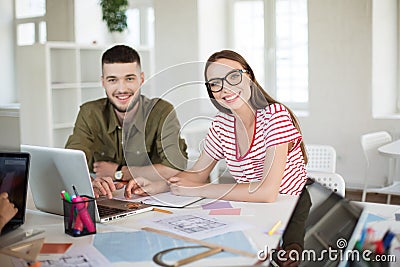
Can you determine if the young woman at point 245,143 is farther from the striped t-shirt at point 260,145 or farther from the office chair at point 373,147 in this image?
the office chair at point 373,147

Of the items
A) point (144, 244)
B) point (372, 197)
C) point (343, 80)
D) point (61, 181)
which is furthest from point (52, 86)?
point (144, 244)

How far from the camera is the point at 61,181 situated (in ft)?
6.01

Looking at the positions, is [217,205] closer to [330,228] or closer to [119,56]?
[330,228]

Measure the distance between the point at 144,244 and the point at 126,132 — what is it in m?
0.94

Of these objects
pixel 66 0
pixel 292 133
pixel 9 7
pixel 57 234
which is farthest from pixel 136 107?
pixel 9 7

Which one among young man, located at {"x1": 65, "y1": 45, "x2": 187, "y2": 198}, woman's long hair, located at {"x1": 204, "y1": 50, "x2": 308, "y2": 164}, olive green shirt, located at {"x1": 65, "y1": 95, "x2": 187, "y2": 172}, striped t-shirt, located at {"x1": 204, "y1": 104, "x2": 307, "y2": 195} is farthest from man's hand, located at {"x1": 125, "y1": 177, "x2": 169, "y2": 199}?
woman's long hair, located at {"x1": 204, "y1": 50, "x2": 308, "y2": 164}

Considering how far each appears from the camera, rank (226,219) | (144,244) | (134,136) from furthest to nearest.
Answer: (134,136) → (226,219) → (144,244)

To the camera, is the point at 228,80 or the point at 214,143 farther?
the point at 214,143

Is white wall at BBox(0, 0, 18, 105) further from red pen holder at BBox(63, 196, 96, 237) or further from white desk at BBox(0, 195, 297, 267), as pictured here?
red pen holder at BBox(63, 196, 96, 237)

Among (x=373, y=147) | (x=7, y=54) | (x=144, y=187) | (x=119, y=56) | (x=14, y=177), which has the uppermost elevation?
(x=7, y=54)

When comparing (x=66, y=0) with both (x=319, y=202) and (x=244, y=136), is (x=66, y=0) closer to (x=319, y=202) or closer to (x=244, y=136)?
(x=244, y=136)

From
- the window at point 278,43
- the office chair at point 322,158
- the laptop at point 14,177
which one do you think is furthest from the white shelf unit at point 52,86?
the laptop at point 14,177

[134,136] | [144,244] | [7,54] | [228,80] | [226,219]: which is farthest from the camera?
[7,54]

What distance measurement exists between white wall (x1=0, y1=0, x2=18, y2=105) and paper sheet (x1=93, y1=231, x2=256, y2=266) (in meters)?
3.51
